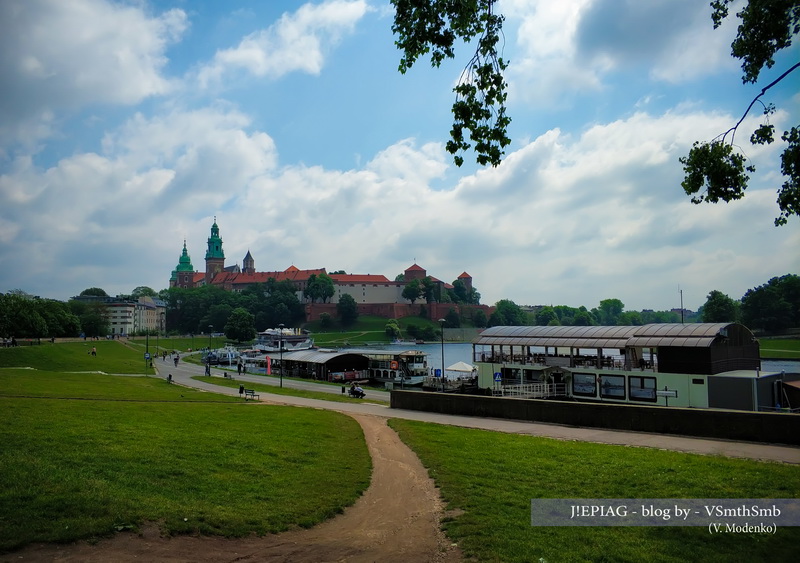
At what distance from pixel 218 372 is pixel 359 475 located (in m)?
53.7

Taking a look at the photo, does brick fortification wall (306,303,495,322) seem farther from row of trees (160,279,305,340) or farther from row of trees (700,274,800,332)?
row of trees (700,274,800,332)

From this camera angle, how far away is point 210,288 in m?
176

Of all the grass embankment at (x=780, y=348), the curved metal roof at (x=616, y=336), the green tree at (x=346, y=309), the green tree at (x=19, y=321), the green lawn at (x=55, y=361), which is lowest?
the grass embankment at (x=780, y=348)

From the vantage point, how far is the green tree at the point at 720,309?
111m

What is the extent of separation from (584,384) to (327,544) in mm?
30482

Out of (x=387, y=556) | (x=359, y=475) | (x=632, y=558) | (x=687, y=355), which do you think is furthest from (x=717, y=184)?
(x=687, y=355)

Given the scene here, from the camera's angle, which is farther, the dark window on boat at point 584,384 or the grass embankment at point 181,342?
the grass embankment at point 181,342

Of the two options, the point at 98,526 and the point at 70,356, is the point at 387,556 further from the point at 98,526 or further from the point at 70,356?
the point at 70,356

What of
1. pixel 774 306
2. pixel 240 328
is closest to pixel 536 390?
pixel 240 328

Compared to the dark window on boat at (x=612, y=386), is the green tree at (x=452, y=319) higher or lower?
higher

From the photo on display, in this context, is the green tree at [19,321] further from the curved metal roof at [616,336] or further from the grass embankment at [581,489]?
the grass embankment at [581,489]

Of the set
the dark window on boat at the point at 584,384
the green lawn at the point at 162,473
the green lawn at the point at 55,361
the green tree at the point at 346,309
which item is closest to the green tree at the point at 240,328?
the green tree at the point at 346,309

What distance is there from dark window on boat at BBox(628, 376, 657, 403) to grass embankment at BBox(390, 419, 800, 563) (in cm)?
1689

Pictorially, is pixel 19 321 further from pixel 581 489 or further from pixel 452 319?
pixel 452 319
